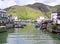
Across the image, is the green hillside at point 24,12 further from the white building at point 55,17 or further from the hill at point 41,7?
the white building at point 55,17

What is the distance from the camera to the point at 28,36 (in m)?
8.54

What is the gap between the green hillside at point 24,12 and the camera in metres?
7.79

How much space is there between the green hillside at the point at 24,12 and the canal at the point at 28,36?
0.44 m

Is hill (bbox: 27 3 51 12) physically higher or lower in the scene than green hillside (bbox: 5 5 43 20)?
higher

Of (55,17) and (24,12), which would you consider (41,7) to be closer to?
(24,12)

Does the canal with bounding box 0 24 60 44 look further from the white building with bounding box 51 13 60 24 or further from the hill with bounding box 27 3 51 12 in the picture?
the hill with bounding box 27 3 51 12

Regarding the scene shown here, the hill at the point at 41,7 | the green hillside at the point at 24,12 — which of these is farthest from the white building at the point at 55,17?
the green hillside at the point at 24,12

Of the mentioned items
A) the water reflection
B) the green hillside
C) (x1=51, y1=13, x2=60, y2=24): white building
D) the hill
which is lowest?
the water reflection

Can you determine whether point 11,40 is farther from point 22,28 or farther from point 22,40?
point 22,28

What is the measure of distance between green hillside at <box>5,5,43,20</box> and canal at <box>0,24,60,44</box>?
1.44ft

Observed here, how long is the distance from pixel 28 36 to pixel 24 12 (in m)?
1.07

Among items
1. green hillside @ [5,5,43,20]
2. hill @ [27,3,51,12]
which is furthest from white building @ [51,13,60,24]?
green hillside @ [5,5,43,20]

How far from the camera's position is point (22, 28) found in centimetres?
961

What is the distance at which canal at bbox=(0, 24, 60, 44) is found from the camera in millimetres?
7831
